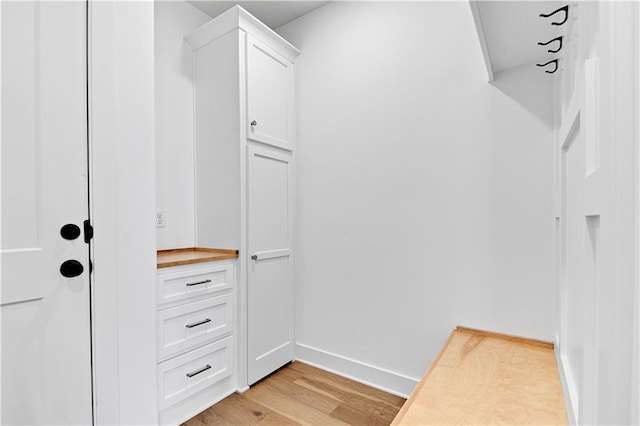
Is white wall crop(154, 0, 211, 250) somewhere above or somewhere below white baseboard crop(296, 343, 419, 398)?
above

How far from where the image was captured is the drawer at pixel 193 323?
1616 millimetres

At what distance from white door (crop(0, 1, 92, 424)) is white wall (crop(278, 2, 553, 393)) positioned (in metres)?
1.39

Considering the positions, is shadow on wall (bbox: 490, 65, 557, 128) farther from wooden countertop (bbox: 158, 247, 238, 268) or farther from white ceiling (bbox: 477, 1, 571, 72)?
wooden countertop (bbox: 158, 247, 238, 268)

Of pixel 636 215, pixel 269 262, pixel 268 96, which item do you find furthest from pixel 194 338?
pixel 636 215

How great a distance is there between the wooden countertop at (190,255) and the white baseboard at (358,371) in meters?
0.92

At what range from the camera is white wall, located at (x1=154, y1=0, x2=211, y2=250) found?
6.86 ft

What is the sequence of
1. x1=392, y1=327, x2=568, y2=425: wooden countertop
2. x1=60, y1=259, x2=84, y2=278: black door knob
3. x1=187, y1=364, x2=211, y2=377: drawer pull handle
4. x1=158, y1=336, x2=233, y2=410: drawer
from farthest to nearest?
x1=187, y1=364, x2=211, y2=377: drawer pull handle < x1=158, y1=336, x2=233, y2=410: drawer < x1=60, y1=259, x2=84, y2=278: black door knob < x1=392, y1=327, x2=568, y2=425: wooden countertop

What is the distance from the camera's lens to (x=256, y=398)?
1850 mm

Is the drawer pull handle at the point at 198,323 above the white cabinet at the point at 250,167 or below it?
below

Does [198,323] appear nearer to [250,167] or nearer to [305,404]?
[305,404]

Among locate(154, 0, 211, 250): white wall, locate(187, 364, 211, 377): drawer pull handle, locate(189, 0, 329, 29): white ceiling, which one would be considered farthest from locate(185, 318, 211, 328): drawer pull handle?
locate(189, 0, 329, 29): white ceiling

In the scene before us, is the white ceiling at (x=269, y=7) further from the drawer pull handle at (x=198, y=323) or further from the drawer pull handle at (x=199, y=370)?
the drawer pull handle at (x=199, y=370)

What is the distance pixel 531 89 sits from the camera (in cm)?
153

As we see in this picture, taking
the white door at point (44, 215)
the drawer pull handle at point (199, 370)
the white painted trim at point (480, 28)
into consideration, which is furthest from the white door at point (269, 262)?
the white painted trim at point (480, 28)
